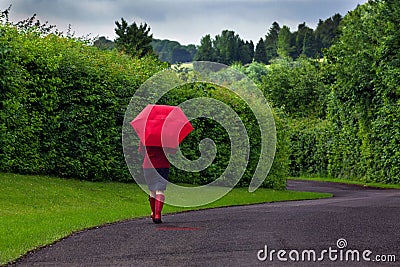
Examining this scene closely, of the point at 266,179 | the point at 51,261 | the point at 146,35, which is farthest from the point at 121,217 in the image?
the point at 146,35

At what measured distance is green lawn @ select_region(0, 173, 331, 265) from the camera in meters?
11.0

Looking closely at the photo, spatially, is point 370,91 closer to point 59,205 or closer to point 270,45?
point 59,205

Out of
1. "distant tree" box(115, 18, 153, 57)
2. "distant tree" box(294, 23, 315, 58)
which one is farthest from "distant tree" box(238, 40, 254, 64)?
"distant tree" box(115, 18, 153, 57)

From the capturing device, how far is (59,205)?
16812 millimetres

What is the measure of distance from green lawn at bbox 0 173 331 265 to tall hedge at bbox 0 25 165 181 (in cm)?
70

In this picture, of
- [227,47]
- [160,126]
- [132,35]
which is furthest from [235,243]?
[227,47]

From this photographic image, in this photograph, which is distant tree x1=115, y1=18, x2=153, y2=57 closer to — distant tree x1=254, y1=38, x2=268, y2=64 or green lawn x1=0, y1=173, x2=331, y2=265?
green lawn x1=0, y1=173, x2=331, y2=265

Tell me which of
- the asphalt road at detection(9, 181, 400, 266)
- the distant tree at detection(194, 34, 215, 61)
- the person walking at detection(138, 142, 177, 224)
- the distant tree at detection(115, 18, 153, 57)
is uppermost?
the distant tree at detection(194, 34, 215, 61)

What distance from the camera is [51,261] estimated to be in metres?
8.73

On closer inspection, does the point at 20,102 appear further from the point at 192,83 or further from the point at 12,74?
the point at 192,83

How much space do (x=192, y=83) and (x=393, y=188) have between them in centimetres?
1313

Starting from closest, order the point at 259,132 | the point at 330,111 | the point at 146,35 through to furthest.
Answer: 1. the point at 259,132
2. the point at 330,111
3. the point at 146,35

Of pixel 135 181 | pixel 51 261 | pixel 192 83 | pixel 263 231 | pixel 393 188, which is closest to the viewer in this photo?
pixel 51 261

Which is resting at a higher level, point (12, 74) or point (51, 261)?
point (12, 74)
